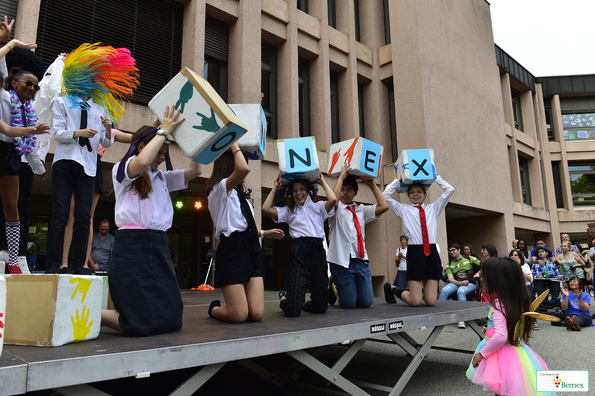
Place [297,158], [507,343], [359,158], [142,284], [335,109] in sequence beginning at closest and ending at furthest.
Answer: [142,284]
[507,343]
[297,158]
[359,158]
[335,109]

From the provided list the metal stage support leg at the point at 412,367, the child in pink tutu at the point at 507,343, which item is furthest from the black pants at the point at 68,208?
the child in pink tutu at the point at 507,343

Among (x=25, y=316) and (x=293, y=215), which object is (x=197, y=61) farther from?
(x=25, y=316)

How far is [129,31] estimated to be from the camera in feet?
26.5

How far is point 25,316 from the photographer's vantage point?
81.6 inches

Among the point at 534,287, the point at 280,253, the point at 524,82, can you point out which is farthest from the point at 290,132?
the point at 524,82

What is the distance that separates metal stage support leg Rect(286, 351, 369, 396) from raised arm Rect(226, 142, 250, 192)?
125 cm

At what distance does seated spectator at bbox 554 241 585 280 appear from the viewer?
8.80m

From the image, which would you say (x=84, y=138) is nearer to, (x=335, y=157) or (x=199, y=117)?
(x=199, y=117)

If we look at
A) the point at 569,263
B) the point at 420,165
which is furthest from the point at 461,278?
the point at 420,165

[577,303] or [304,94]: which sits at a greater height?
[304,94]

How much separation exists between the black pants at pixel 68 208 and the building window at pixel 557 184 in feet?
70.3

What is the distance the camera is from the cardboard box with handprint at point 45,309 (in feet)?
6.59

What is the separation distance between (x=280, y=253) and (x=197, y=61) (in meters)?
7.29

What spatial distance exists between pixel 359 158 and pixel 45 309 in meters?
3.07
